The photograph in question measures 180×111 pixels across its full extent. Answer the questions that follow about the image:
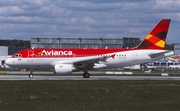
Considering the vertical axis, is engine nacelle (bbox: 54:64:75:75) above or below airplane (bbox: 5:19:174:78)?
below

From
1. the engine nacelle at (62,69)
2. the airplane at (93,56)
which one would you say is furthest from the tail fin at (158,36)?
the engine nacelle at (62,69)

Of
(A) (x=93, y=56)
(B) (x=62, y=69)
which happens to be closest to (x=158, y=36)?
(A) (x=93, y=56)

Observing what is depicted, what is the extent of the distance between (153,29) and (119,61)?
6.22 m

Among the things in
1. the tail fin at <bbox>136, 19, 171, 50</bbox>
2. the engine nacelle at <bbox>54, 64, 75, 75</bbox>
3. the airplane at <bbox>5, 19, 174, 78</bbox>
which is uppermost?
the tail fin at <bbox>136, 19, 171, 50</bbox>

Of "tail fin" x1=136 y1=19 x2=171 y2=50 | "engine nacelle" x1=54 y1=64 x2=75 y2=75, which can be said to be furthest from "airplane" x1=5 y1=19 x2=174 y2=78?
"engine nacelle" x1=54 y1=64 x2=75 y2=75

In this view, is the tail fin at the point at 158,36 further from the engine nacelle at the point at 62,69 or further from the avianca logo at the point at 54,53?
the engine nacelle at the point at 62,69

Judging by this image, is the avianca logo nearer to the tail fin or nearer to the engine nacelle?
the engine nacelle

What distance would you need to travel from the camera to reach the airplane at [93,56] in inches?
2190

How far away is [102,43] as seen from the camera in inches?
4033

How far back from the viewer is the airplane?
5562 cm
